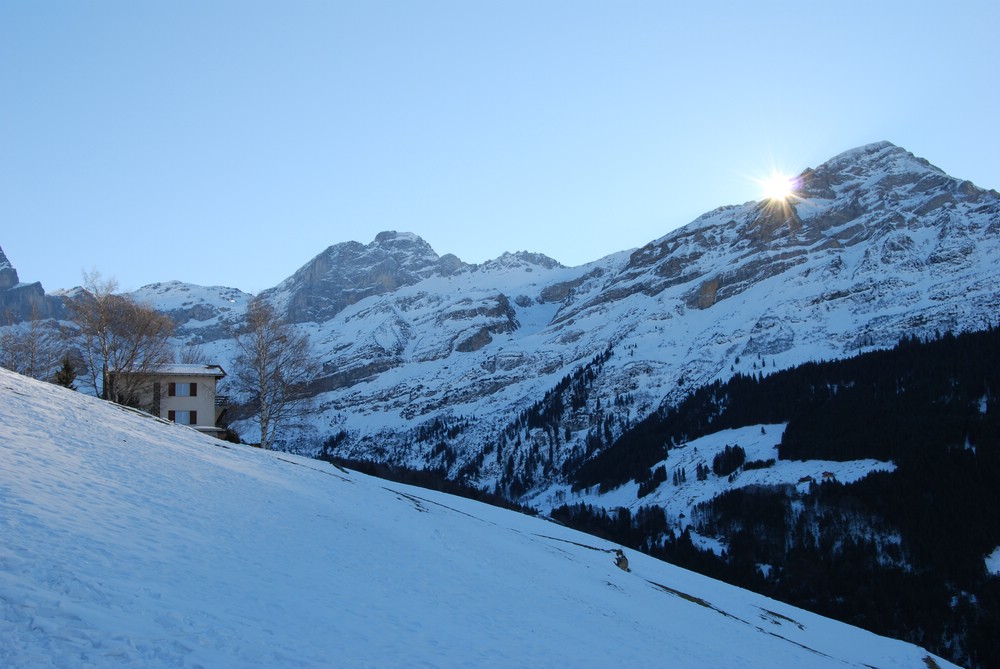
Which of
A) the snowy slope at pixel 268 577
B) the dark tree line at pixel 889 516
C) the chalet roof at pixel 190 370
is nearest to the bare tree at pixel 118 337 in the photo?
the chalet roof at pixel 190 370

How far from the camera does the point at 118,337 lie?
40.8 meters

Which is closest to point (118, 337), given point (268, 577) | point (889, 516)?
point (268, 577)

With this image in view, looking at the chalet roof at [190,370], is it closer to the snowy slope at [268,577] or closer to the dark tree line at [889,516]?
the snowy slope at [268,577]

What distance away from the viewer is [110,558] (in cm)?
1231

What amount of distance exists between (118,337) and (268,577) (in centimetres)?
3165

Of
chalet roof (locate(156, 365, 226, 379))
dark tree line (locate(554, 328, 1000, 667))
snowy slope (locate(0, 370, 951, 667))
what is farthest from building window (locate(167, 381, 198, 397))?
dark tree line (locate(554, 328, 1000, 667))

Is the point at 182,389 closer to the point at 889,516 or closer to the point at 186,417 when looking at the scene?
the point at 186,417

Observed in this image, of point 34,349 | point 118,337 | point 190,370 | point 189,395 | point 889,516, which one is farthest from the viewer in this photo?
point 889,516

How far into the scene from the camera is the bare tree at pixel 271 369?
40594 mm

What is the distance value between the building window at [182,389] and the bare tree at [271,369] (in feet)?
28.0

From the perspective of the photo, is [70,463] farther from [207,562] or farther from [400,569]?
[400,569]

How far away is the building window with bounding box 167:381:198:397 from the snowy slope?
65.3 feet

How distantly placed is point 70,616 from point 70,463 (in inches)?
367

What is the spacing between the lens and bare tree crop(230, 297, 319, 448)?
4059 cm
